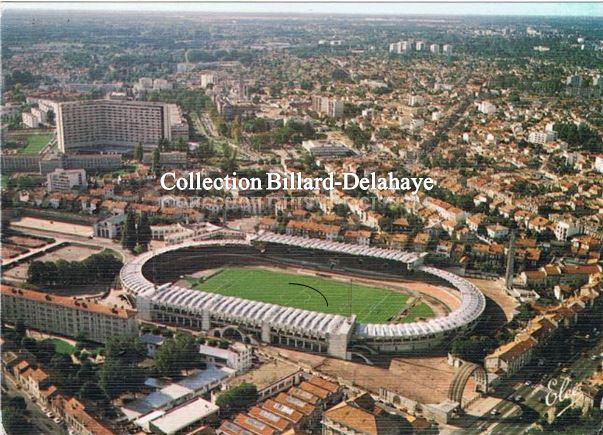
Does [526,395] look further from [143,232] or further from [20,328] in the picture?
[143,232]

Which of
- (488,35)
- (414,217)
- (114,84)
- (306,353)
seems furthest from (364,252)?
(114,84)

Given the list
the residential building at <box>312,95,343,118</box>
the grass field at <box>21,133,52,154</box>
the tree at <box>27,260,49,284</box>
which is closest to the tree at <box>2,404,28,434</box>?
the tree at <box>27,260,49,284</box>

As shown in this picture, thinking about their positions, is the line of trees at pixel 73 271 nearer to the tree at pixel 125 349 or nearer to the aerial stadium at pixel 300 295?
the aerial stadium at pixel 300 295

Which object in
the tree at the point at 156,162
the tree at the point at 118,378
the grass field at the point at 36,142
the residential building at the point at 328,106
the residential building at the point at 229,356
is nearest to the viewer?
the tree at the point at 118,378

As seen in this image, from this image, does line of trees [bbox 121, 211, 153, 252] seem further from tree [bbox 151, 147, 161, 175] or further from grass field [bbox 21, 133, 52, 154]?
grass field [bbox 21, 133, 52, 154]

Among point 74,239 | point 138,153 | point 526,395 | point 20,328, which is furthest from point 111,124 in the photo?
point 526,395

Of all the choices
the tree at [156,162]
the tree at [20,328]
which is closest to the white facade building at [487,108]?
the tree at [156,162]

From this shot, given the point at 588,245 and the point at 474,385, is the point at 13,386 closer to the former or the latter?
the point at 474,385
